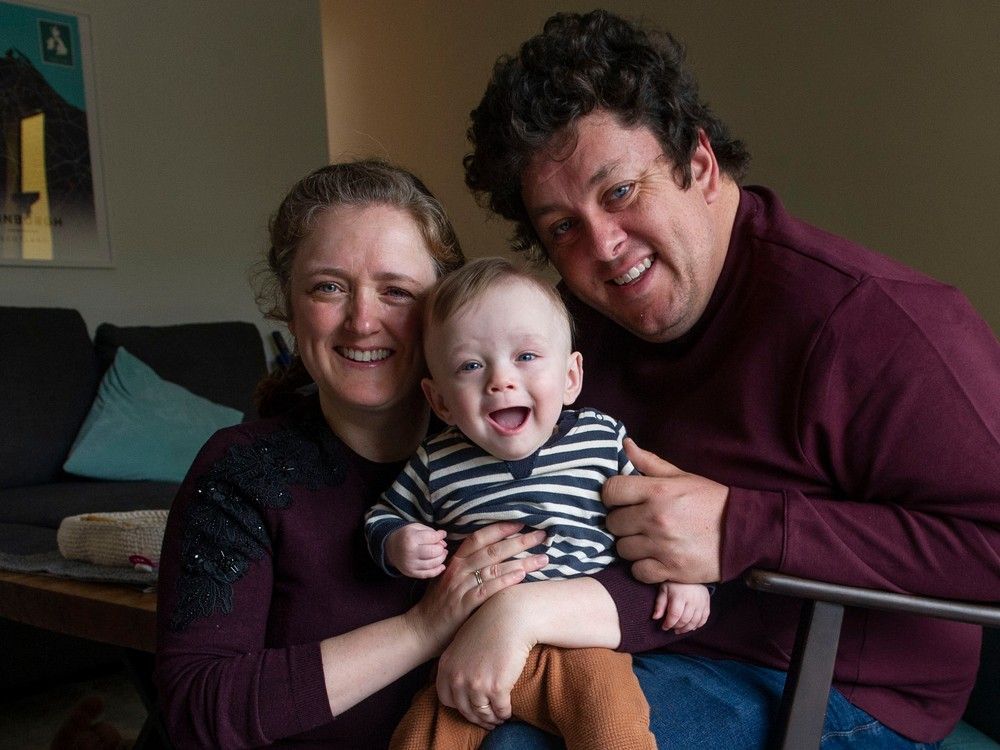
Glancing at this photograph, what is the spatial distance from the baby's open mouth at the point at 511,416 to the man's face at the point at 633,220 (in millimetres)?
298

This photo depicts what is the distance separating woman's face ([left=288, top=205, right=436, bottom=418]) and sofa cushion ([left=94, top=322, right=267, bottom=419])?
3.01 metres

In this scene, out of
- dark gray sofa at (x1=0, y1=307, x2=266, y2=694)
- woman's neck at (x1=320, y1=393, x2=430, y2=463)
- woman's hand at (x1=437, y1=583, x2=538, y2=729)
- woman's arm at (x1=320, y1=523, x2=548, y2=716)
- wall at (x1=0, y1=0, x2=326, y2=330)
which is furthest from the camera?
wall at (x1=0, y1=0, x2=326, y2=330)

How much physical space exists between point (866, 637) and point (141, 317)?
13.9ft

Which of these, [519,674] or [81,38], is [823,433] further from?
[81,38]

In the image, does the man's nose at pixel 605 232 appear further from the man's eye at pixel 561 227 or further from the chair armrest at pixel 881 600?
the chair armrest at pixel 881 600

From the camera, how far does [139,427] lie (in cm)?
399

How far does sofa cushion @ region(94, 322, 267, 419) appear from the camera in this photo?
14.2 feet

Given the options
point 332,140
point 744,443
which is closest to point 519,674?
point 744,443

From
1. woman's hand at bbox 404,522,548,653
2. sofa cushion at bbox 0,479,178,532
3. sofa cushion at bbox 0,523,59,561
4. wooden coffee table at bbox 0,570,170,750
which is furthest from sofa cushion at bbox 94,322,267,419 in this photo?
woman's hand at bbox 404,522,548,653

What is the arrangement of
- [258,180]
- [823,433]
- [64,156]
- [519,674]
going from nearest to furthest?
[519,674]
[823,433]
[64,156]
[258,180]

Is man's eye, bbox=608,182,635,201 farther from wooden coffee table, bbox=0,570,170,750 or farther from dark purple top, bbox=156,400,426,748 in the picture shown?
wooden coffee table, bbox=0,570,170,750

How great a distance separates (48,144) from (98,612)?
3290mm

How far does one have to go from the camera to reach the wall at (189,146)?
15.5 feet

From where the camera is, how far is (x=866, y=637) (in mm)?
1366
